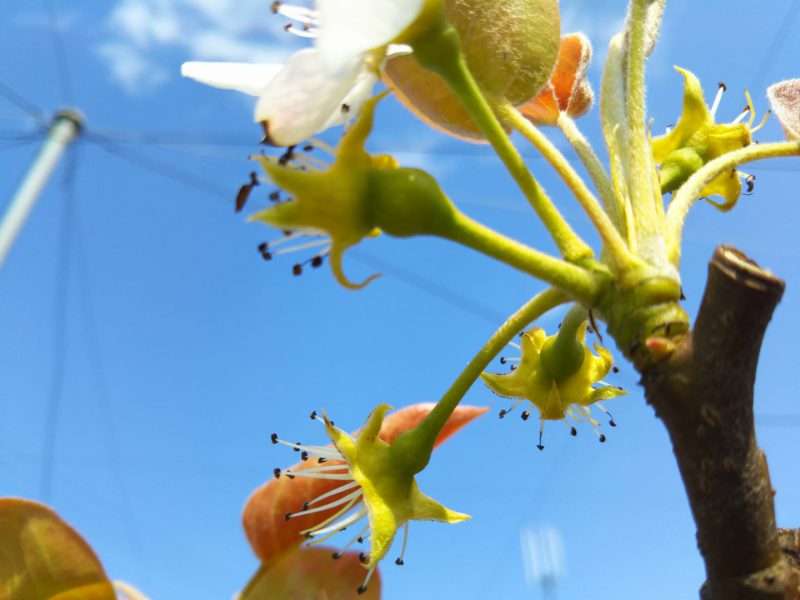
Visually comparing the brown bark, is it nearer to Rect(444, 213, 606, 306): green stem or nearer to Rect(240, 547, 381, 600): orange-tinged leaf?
Rect(444, 213, 606, 306): green stem

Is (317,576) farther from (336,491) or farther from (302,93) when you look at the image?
(302,93)

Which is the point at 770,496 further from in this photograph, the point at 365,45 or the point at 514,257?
the point at 365,45

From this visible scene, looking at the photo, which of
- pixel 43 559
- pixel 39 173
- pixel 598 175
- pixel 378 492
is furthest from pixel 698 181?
pixel 39 173

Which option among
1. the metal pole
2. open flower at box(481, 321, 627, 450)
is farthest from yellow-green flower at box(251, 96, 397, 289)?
the metal pole

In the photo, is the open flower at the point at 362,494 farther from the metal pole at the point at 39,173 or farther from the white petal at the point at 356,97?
the metal pole at the point at 39,173

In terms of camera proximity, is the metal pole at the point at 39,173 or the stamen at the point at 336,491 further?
the metal pole at the point at 39,173

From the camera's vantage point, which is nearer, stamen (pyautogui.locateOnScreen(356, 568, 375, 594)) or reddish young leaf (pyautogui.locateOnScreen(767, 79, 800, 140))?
stamen (pyautogui.locateOnScreen(356, 568, 375, 594))

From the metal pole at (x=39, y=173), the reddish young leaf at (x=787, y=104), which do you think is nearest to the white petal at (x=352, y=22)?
the reddish young leaf at (x=787, y=104)
